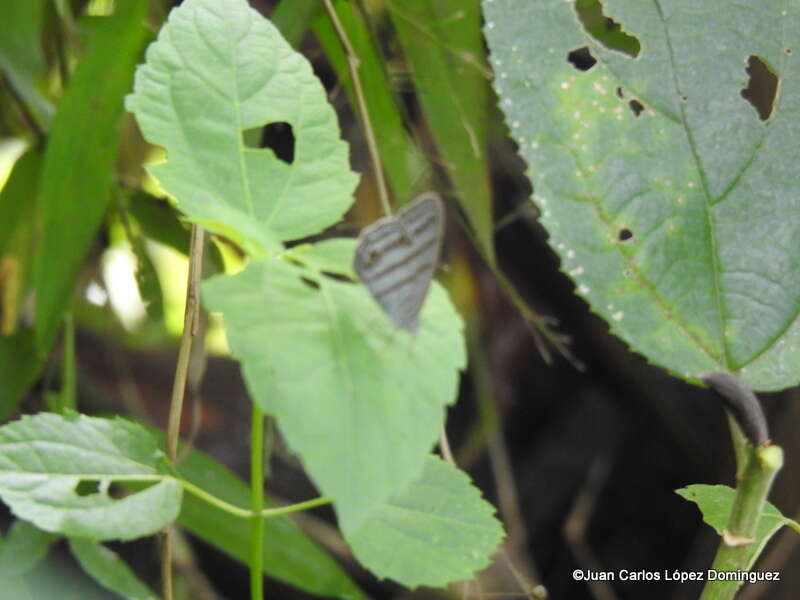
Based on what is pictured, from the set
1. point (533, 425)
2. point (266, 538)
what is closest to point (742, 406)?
point (266, 538)

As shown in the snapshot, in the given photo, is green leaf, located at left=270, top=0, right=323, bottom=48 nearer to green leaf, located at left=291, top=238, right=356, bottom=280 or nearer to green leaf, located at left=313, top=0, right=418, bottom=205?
green leaf, located at left=313, top=0, right=418, bottom=205

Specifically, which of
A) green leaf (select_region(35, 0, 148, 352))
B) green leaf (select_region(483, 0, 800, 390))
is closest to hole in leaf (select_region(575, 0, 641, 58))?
green leaf (select_region(483, 0, 800, 390))

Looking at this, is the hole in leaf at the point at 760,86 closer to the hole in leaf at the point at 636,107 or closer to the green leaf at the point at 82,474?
the hole in leaf at the point at 636,107

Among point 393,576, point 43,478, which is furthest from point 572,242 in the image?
point 43,478

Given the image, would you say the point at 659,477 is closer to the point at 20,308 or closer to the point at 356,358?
the point at 20,308

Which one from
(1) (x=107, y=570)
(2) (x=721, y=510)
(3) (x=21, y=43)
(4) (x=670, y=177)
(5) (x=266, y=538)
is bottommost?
(5) (x=266, y=538)

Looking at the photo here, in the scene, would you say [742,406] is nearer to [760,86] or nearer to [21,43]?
[760,86]

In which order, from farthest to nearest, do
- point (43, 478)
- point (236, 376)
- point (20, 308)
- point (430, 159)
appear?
point (236, 376) < point (20, 308) < point (430, 159) < point (43, 478)
